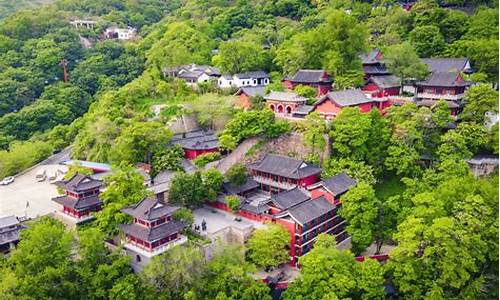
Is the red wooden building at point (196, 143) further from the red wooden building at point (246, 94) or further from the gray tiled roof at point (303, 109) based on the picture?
the gray tiled roof at point (303, 109)

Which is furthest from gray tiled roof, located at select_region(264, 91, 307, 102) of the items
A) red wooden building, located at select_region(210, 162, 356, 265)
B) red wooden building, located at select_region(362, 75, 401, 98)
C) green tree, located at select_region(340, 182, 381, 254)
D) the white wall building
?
green tree, located at select_region(340, 182, 381, 254)

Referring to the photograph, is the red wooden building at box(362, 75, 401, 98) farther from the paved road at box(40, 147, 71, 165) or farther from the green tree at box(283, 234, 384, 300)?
the paved road at box(40, 147, 71, 165)

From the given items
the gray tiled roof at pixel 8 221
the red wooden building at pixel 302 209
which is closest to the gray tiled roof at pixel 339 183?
the red wooden building at pixel 302 209

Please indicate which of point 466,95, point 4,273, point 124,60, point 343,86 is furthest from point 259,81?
point 4,273

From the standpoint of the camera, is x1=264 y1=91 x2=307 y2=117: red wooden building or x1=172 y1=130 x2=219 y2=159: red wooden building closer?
x1=172 y1=130 x2=219 y2=159: red wooden building

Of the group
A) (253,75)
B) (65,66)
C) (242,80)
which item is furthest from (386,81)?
(65,66)
